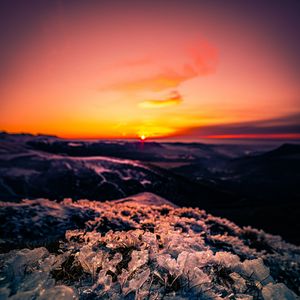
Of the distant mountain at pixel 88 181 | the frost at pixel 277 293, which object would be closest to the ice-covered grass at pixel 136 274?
the frost at pixel 277 293

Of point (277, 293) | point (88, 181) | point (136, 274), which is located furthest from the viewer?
point (88, 181)

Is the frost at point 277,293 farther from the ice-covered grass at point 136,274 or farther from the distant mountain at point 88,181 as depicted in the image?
the distant mountain at point 88,181

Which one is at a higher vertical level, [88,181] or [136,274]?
[136,274]

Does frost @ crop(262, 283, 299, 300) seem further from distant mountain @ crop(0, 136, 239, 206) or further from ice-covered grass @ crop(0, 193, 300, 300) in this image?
distant mountain @ crop(0, 136, 239, 206)

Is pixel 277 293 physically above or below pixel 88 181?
above

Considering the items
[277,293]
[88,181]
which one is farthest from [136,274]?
[88,181]

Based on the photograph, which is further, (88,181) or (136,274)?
(88,181)

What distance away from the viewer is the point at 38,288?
2861 millimetres

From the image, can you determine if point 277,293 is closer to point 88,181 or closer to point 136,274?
point 136,274

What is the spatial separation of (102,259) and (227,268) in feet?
6.58

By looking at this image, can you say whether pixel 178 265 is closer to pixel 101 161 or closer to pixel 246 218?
pixel 246 218

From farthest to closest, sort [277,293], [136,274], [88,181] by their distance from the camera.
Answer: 1. [88,181]
2. [136,274]
3. [277,293]

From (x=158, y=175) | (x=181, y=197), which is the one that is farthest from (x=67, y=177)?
(x=181, y=197)

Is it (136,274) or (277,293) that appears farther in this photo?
(136,274)
